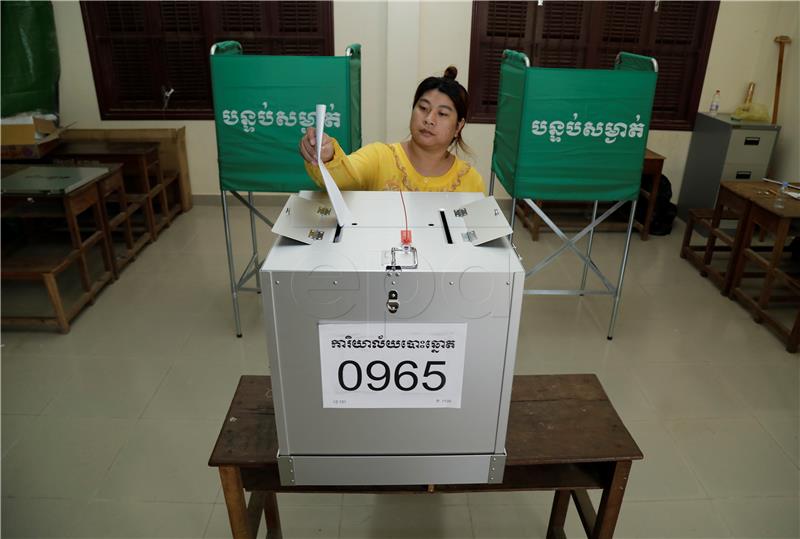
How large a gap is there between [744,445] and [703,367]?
0.59 metres

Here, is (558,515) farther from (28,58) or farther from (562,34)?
(28,58)

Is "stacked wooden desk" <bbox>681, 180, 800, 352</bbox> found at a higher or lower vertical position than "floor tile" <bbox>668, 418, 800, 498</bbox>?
higher

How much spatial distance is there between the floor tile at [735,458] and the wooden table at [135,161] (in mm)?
3777

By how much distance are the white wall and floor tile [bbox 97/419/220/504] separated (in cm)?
303

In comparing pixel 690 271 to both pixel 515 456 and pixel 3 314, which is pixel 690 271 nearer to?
pixel 515 456

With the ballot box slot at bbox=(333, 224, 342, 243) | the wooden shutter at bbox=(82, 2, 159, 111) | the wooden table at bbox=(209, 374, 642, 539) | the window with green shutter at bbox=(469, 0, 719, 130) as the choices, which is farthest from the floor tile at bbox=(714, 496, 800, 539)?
the wooden shutter at bbox=(82, 2, 159, 111)

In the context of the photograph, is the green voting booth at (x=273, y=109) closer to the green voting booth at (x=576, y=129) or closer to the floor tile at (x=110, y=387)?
the green voting booth at (x=576, y=129)

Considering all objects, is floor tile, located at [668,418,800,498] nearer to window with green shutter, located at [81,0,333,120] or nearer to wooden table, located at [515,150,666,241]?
wooden table, located at [515,150,666,241]

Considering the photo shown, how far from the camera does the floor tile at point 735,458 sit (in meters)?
2.15

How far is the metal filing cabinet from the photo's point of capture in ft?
13.8

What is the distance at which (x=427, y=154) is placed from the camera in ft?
5.82

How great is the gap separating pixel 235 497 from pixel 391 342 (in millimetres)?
641

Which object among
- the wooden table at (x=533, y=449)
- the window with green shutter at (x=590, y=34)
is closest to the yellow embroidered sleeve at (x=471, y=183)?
the wooden table at (x=533, y=449)

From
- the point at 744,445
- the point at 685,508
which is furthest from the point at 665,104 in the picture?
the point at 685,508
